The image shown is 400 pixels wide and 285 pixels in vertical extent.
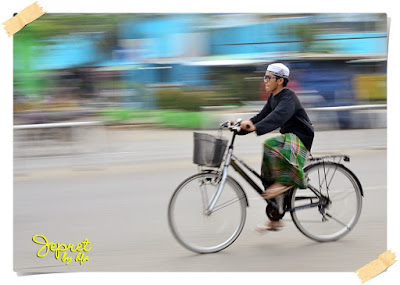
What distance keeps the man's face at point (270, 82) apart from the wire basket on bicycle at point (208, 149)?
67 centimetres

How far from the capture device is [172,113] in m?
7.11

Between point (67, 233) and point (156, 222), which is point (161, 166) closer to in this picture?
point (156, 222)

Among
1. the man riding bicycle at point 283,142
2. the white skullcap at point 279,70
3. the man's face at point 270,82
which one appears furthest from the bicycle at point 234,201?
the white skullcap at point 279,70

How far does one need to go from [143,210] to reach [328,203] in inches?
65.4

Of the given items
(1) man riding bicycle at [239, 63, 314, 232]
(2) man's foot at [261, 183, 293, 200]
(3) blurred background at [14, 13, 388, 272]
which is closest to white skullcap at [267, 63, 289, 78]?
(1) man riding bicycle at [239, 63, 314, 232]

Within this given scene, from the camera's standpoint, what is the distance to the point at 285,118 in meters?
6.76

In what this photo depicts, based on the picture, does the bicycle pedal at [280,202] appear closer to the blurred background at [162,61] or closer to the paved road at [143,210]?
the paved road at [143,210]

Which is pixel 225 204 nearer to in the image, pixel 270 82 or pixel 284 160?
pixel 284 160

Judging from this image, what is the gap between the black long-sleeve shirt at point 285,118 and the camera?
672 cm

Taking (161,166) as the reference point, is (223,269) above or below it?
below

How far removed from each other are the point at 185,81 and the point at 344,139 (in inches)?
60.5

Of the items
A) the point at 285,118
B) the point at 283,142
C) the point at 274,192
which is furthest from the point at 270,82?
the point at 274,192
